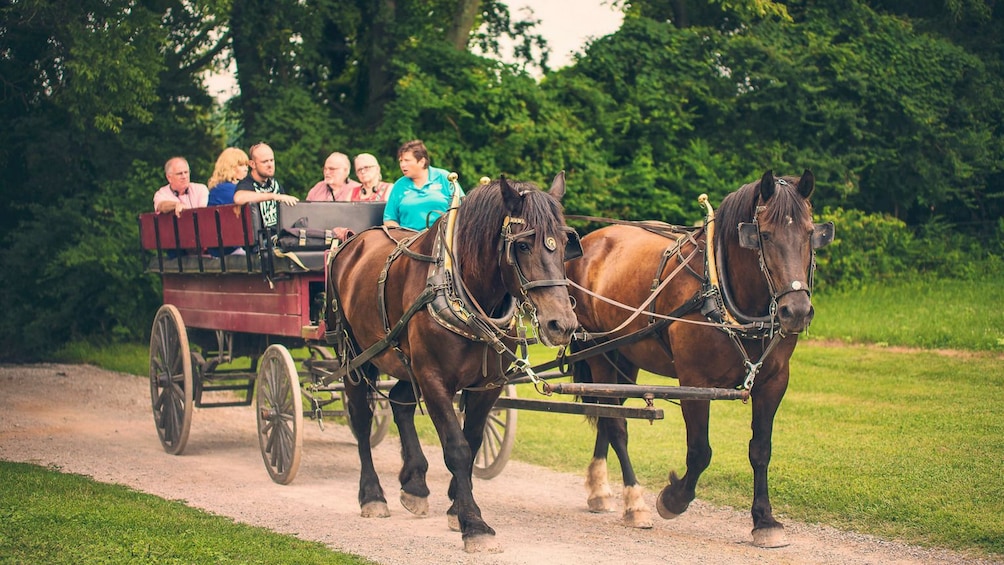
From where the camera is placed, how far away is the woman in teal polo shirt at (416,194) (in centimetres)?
786

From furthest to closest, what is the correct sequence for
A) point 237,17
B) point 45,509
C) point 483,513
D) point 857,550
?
point 237,17
point 483,513
point 45,509
point 857,550

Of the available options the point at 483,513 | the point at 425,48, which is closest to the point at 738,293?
the point at 483,513

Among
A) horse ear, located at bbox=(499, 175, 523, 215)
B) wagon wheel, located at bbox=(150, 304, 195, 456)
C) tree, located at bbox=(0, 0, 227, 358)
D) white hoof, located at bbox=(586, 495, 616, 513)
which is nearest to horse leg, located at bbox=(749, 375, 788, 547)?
white hoof, located at bbox=(586, 495, 616, 513)

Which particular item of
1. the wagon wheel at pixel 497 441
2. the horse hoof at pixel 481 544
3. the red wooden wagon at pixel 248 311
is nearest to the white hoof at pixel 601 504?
the wagon wheel at pixel 497 441

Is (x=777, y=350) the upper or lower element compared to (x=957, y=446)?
upper

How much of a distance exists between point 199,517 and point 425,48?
1243cm

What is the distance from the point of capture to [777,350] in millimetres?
6445

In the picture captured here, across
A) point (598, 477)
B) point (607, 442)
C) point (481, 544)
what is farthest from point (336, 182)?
point (481, 544)

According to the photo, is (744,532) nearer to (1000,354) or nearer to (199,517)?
(199,517)

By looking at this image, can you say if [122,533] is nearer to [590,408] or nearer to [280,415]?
[280,415]

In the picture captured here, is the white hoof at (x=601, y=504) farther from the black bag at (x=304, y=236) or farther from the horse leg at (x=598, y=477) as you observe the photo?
the black bag at (x=304, y=236)

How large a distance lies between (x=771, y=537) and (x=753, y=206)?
5.99 ft

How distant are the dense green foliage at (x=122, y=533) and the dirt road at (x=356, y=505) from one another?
32 cm

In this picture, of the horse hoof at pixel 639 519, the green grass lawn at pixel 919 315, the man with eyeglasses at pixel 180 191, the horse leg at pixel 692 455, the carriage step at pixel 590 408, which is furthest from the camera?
the green grass lawn at pixel 919 315
